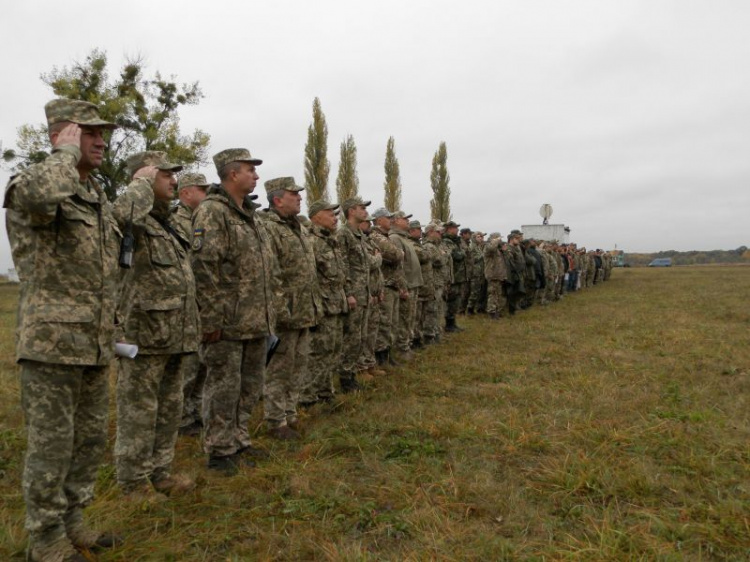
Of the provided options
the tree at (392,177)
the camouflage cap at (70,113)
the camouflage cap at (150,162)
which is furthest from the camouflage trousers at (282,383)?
the tree at (392,177)

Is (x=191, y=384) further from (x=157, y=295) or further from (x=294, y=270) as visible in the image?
(x=157, y=295)

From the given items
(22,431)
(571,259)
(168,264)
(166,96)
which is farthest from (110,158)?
(168,264)

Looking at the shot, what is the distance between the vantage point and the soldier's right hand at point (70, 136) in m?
2.40

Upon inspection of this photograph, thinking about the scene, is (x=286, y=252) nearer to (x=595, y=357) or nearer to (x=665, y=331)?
(x=595, y=357)

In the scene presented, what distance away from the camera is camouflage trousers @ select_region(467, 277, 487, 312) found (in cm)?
1301

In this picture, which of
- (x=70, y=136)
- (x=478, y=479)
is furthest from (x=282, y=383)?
(x=70, y=136)

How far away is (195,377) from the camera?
4598 mm

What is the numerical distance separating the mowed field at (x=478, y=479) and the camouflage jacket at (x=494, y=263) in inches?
219

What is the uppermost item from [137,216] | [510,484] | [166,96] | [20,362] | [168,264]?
[166,96]

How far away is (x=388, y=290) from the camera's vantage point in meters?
7.11

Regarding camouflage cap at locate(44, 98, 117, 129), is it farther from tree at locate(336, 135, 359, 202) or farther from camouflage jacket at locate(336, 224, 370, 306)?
tree at locate(336, 135, 359, 202)

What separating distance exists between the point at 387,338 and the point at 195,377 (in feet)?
9.79

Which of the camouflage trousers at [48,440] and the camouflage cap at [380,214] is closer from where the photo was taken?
the camouflage trousers at [48,440]

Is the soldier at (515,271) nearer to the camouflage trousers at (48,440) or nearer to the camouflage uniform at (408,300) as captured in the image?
the camouflage uniform at (408,300)
